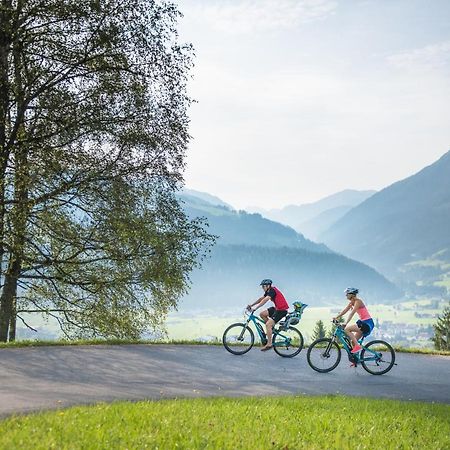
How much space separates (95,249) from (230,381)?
963cm

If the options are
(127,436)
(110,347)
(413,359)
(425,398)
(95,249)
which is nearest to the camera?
(127,436)

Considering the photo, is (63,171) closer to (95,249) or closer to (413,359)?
(95,249)

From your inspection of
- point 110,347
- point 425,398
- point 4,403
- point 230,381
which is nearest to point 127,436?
point 4,403

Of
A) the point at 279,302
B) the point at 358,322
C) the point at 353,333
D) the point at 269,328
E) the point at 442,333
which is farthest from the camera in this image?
the point at 442,333

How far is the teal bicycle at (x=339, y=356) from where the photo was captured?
14.7 metres

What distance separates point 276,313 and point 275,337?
806 millimetres

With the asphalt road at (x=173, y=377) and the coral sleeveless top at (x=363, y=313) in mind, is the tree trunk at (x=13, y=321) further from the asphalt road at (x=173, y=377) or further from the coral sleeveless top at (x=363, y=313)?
the coral sleeveless top at (x=363, y=313)

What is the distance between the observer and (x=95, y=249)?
20.8 metres

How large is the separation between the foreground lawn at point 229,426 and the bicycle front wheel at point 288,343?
613 cm

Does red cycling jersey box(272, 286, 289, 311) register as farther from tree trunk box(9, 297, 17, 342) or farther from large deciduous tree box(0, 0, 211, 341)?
tree trunk box(9, 297, 17, 342)

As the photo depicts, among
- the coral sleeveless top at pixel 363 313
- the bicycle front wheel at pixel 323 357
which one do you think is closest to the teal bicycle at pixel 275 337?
the bicycle front wheel at pixel 323 357

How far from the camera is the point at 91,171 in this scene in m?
20.0

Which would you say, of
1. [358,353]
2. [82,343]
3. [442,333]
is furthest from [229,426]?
[442,333]

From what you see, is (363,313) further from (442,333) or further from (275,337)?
(442,333)
